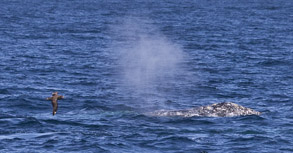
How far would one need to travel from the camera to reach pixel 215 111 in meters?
50.9

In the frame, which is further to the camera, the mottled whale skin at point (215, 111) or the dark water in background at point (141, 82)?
the mottled whale skin at point (215, 111)

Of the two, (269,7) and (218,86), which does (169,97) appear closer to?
(218,86)

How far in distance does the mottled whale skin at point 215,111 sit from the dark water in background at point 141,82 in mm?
1344

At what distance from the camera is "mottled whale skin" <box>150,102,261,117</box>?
166 ft

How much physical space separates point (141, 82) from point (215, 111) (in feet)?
68.5

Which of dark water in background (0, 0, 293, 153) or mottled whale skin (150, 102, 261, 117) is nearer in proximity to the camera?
dark water in background (0, 0, 293, 153)

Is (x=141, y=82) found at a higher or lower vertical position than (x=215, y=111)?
higher

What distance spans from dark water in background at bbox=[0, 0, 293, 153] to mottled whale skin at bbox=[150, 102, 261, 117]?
134cm

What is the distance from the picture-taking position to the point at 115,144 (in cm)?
4203

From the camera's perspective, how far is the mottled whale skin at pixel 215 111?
50.5 metres

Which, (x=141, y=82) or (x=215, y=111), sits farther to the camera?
(x=141, y=82)

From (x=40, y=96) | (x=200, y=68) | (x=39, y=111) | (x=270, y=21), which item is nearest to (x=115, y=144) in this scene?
(x=39, y=111)

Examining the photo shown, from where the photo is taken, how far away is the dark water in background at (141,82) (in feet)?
143

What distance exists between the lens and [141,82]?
233 feet
